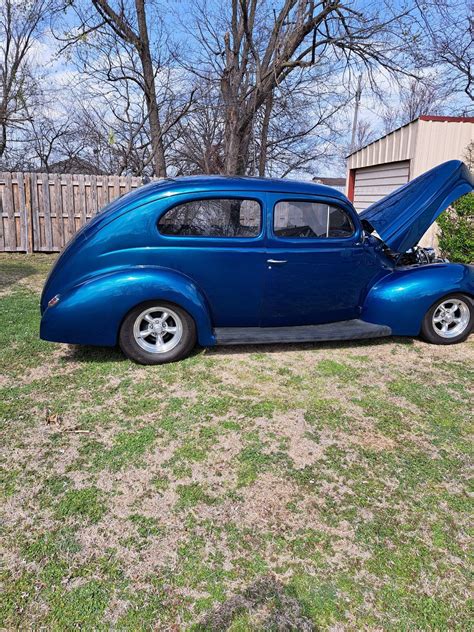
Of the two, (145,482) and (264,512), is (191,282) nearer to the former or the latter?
(145,482)

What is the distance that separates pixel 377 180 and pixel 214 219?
8.72 meters

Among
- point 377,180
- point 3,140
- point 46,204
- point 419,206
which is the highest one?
point 3,140

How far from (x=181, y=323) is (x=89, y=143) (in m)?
16.9

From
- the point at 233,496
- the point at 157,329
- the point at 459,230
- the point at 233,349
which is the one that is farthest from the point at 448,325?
the point at 459,230

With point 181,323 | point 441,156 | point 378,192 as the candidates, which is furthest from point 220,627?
point 378,192

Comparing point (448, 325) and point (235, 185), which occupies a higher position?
point (235, 185)

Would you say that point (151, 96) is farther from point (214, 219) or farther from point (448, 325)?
point (448, 325)

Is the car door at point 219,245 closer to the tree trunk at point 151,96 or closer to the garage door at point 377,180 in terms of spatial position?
the garage door at point 377,180

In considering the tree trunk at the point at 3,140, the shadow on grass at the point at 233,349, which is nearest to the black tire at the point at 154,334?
the shadow on grass at the point at 233,349

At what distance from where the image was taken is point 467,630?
190cm

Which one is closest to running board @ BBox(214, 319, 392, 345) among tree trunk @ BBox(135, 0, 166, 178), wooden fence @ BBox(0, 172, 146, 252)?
wooden fence @ BBox(0, 172, 146, 252)

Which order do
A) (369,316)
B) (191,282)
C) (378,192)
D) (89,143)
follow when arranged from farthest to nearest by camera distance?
(89,143) → (378,192) → (369,316) → (191,282)

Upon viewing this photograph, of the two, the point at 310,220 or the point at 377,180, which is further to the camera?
the point at 377,180

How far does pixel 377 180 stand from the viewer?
11969 mm
